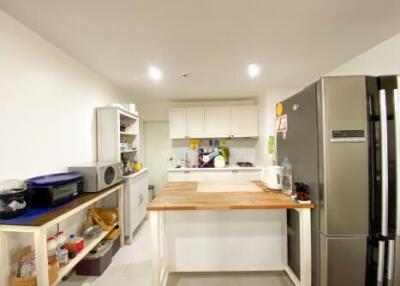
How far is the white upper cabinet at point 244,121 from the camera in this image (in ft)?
12.9

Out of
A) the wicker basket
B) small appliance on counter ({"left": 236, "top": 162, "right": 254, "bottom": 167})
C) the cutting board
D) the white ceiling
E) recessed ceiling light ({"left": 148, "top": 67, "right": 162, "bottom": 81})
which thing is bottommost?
the wicker basket

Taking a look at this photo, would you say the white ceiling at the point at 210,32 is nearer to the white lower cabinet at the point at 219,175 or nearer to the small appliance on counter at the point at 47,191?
the small appliance on counter at the point at 47,191

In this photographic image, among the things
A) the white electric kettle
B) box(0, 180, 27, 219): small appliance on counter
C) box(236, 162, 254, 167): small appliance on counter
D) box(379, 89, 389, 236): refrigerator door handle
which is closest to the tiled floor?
the white electric kettle

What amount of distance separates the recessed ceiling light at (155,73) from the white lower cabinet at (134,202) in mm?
1432

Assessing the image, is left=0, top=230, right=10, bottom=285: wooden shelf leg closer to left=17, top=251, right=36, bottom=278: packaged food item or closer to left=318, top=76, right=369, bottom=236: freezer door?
left=17, top=251, right=36, bottom=278: packaged food item

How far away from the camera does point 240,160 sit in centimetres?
428

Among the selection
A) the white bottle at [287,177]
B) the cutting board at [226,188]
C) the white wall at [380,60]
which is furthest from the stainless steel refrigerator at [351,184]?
the white wall at [380,60]

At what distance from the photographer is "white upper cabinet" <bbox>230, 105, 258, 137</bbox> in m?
3.93

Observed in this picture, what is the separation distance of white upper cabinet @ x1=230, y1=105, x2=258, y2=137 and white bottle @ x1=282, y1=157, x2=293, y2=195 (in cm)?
210

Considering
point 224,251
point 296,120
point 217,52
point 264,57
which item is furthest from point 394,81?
point 224,251

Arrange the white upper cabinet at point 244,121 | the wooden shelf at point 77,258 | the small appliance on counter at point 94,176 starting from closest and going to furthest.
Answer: the wooden shelf at point 77,258, the small appliance on counter at point 94,176, the white upper cabinet at point 244,121

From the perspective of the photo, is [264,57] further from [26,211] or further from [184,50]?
[26,211]

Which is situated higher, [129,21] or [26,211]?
[129,21]

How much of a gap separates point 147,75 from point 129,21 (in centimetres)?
120
